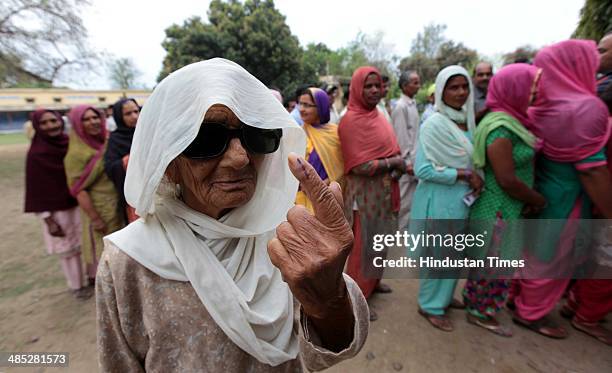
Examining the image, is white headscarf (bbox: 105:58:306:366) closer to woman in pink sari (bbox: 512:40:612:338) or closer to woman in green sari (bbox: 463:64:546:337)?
woman in green sari (bbox: 463:64:546:337)

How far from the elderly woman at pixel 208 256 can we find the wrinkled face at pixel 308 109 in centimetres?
194

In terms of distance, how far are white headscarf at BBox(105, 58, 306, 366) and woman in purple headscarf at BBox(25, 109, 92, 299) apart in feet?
9.64

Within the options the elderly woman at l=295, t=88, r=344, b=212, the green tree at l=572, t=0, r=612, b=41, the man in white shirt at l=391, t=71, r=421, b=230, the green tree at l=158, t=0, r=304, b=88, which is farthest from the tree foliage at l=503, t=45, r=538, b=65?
the green tree at l=158, t=0, r=304, b=88

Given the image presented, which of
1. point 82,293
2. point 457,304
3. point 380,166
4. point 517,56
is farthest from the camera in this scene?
point 517,56

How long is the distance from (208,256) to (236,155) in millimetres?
346

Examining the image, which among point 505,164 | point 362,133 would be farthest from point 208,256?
point 505,164

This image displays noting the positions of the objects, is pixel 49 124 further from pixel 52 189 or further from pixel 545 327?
pixel 545 327

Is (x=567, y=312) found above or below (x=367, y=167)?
below

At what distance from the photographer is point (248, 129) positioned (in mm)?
930

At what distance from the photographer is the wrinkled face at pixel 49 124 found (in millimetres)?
3059

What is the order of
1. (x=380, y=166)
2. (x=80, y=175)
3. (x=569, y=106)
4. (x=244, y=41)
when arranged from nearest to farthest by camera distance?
(x=569, y=106) < (x=380, y=166) < (x=80, y=175) < (x=244, y=41)

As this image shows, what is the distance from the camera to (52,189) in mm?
3146

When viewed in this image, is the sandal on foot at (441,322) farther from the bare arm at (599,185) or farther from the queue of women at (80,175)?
the queue of women at (80,175)

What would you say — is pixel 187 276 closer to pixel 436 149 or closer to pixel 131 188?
pixel 131 188
